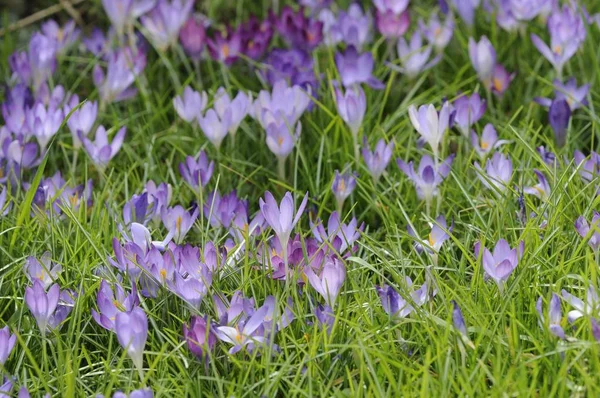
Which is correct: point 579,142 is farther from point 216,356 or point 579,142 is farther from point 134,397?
point 134,397

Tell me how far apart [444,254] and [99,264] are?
0.64 metres

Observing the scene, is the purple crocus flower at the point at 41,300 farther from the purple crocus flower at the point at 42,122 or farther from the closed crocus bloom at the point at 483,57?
the closed crocus bloom at the point at 483,57

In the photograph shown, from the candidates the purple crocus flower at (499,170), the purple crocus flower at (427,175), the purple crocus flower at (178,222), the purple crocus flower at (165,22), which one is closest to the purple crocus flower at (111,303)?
the purple crocus flower at (178,222)

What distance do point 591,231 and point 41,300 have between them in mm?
923

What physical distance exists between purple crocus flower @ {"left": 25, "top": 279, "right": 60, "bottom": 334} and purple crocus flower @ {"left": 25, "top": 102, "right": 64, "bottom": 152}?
2.15ft

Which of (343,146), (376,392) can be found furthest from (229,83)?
(376,392)

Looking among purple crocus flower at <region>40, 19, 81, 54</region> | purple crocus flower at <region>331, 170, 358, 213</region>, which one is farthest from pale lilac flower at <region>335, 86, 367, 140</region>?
purple crocus flower at <region>40, 19, 81, 54</region>

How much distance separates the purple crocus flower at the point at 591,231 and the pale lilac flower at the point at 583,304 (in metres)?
0.16

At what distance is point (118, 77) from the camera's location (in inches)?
94.4

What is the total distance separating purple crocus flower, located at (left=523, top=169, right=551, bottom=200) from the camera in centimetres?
178

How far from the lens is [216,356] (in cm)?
153

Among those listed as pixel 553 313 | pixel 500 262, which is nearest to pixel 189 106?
pixel 500 262

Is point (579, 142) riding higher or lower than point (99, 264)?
lower

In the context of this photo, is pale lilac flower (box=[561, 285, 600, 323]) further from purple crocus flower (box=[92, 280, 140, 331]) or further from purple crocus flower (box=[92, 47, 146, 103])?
purple crocus flower (box=[92, 47, 146, 103])
